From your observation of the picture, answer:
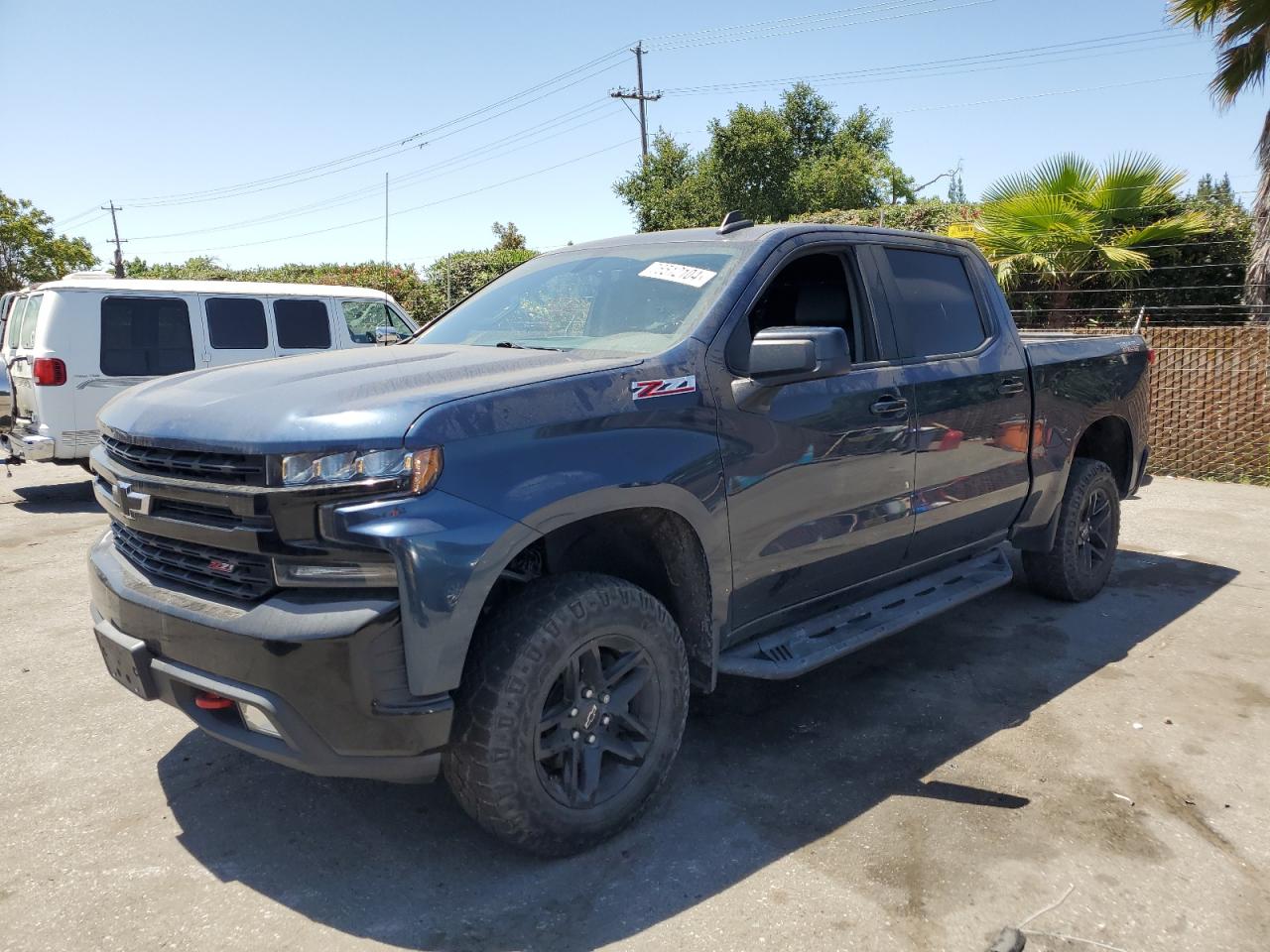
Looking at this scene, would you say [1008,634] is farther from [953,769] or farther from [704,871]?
[704,871]

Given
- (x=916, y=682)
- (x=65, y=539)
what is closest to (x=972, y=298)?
(x=916, y=682)

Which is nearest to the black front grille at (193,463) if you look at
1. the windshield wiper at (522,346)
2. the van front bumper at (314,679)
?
the van front bumper at (314,679)

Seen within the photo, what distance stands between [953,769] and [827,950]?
1.23 m

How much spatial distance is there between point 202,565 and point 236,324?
317 inches

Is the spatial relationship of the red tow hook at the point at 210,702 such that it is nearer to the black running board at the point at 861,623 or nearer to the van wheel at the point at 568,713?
the van wheel at the point at 568,713

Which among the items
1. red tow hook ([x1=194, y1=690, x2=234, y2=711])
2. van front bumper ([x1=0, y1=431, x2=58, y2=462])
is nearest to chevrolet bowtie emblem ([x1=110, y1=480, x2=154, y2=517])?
red tow hook ([x1=194, y1=690, x2=234, y2=711])

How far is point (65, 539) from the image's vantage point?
7324mm

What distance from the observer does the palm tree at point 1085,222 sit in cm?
1047

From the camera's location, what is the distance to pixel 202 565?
107 inches

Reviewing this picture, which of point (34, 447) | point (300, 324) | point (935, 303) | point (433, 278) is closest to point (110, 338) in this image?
point (34, 447)

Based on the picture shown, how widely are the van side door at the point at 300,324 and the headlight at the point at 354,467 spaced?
832cm

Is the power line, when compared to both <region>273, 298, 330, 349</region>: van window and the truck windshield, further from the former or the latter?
the truck windshield

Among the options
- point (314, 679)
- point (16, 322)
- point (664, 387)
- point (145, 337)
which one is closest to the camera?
point (314, 679)

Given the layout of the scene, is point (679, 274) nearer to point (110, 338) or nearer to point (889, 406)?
point (889, 406)
